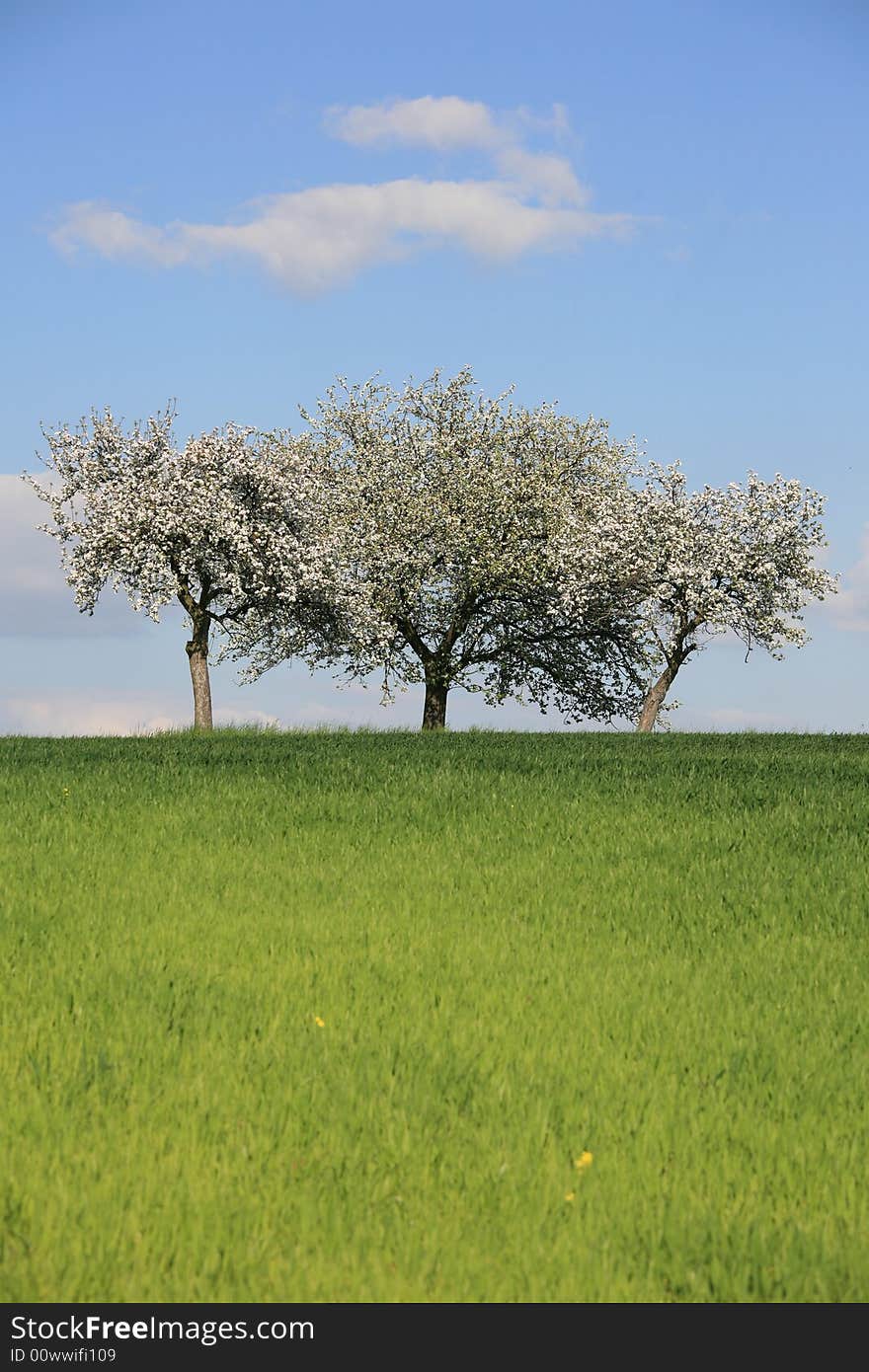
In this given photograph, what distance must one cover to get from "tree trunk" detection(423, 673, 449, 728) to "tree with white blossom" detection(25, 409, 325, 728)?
5.74m

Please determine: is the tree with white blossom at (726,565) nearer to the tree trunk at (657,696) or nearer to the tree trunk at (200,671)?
the tree trunk at (657,696)

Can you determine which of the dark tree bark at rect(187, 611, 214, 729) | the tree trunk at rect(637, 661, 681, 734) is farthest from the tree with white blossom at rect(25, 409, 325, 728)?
the tree trunk at rect(637, 661, 681, 734)

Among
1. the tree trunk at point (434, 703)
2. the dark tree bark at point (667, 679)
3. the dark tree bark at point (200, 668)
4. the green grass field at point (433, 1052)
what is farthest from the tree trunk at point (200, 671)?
the green grass field at point (433, 1052)

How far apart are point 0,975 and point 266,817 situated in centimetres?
682

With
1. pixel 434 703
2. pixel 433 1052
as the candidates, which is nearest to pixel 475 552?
pixel 434 703

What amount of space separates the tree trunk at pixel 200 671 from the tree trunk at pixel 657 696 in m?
15.8

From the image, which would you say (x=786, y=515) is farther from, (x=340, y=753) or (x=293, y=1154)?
(x=293, y=1154)

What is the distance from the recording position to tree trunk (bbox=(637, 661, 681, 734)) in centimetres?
4394

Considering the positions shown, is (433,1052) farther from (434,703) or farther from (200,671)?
(434,703)

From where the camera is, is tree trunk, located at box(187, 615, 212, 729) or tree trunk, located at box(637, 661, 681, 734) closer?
tree trunk, located at box(187, 615, 212, 729)

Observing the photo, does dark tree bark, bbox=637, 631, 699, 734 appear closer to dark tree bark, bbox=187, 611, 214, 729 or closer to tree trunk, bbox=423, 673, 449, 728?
tree trunk, bbox=423, 673, 449, 728

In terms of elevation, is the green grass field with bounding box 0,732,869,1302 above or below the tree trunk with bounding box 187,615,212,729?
below
